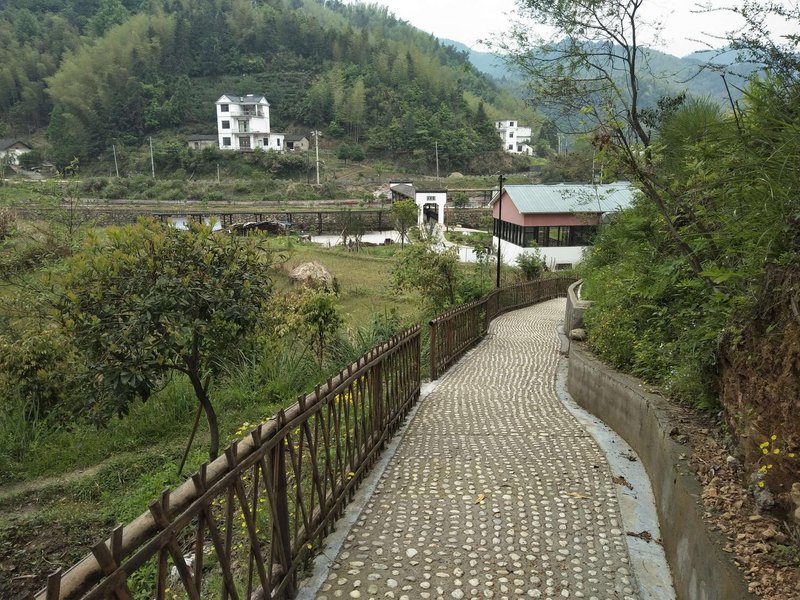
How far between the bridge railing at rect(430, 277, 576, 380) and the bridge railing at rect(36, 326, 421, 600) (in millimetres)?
3155

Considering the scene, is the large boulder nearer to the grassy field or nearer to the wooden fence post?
the grassy field

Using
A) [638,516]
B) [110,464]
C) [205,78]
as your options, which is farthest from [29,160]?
[638,516]

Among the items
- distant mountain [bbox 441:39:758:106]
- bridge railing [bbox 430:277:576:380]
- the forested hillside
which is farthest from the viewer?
the forested hillside

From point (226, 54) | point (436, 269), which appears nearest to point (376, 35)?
point (226, 54)

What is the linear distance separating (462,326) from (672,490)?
298 inches

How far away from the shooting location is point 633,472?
15.0 feet

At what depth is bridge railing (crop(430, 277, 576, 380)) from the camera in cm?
889

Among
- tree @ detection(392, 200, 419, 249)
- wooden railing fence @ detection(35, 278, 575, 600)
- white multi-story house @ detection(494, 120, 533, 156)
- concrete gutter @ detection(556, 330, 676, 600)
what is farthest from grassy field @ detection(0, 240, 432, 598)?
Answer: white multi-story house @ detection(494, 120, 533, 156)

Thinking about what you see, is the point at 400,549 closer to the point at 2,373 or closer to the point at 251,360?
the point at 251,360

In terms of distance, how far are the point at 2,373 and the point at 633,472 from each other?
8.64m

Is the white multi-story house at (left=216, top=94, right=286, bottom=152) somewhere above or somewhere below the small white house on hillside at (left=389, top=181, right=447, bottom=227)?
above

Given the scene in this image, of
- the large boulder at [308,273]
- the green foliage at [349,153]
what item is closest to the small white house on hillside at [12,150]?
the green foliage at [349,153]

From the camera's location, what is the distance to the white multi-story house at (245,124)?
8200 centimetres

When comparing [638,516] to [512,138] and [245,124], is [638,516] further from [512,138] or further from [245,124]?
[512,138]
